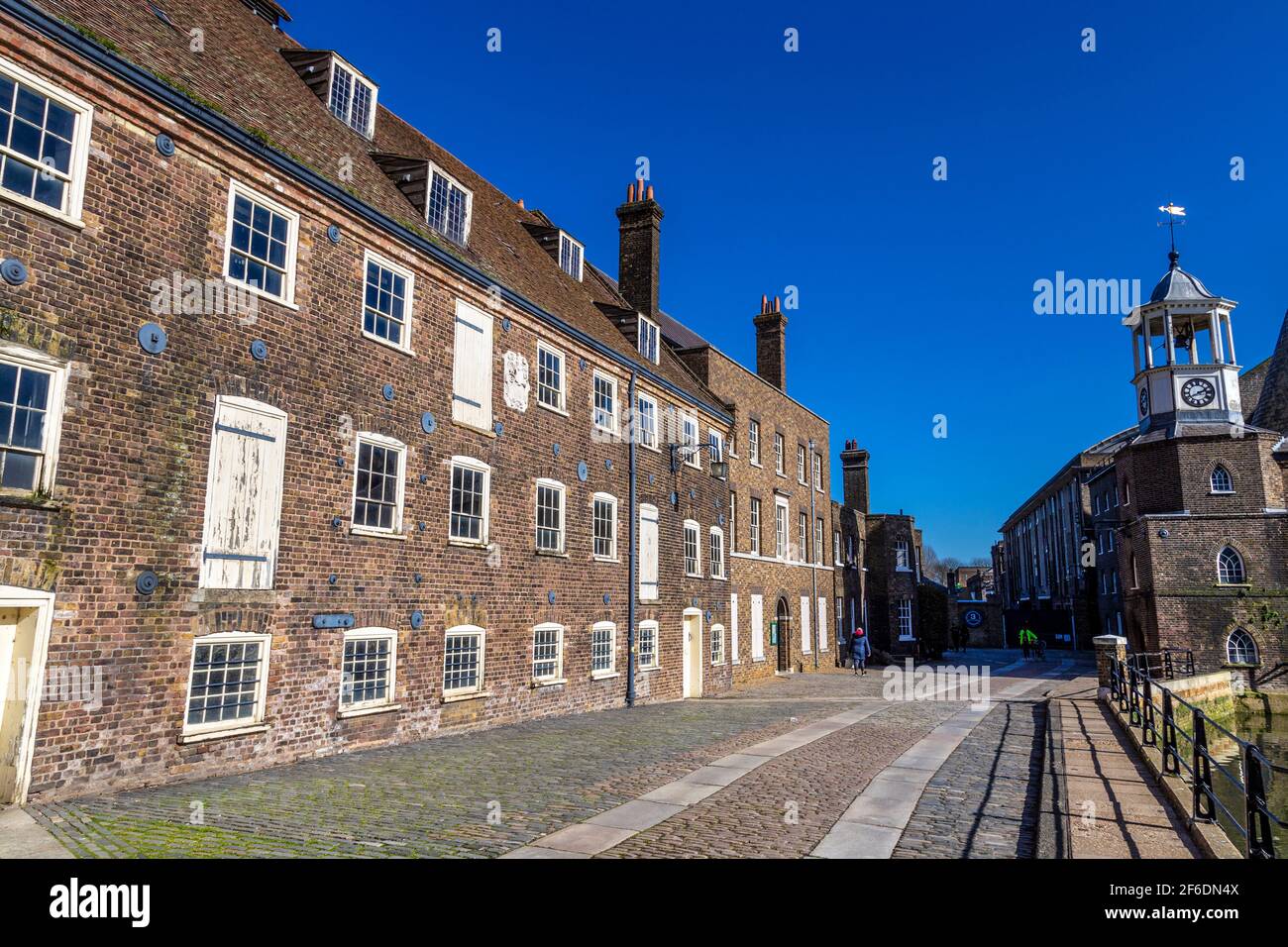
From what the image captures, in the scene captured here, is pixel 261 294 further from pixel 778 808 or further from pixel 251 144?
pixel 778 808

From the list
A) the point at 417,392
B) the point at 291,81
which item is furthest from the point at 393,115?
the point at 417,392

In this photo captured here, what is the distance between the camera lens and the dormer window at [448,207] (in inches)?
606

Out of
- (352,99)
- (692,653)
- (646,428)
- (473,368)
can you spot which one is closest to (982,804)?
(473,368)

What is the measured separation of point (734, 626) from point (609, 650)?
8963 millimetres

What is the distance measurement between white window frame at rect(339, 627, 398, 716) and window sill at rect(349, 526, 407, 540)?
1.44m

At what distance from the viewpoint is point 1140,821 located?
8.12m

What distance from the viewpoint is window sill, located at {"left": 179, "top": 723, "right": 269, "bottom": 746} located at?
9.61 metres

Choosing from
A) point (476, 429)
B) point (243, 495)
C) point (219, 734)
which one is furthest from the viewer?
point (476, 429)

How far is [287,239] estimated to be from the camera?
11773 mm

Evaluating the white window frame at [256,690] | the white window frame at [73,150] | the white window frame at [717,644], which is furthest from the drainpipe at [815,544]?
the white window frame at [73,150]

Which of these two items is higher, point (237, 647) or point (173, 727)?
point (237, 647)

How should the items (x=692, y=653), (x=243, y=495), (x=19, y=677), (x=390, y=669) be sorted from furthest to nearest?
(x=692, y=653) → (x=390, y=669) → (x=243, y=495) → (x=19, y=677)
